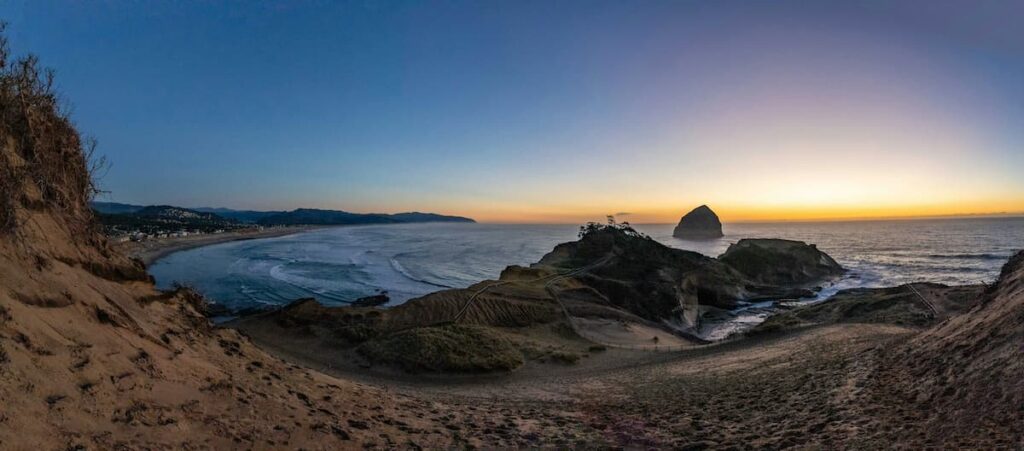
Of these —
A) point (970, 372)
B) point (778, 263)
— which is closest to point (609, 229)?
point (778, 263)

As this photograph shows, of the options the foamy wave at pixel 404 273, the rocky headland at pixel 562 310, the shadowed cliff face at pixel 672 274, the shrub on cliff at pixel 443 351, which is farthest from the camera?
the foamy wave at pixel 404 273

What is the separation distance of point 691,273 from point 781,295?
10683mm

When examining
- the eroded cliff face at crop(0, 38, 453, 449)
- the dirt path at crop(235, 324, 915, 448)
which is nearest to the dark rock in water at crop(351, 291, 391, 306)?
the dirt path at crop(235, 324, 915, 448)

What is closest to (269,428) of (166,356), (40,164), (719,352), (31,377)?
(166,356)

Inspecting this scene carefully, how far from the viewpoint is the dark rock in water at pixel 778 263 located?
2339 inches

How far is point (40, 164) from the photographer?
8188mm

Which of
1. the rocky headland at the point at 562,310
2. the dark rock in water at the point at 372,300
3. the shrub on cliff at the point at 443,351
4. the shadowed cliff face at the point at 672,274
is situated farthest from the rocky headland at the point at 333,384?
the shadowed cliff face at the point at 672,274

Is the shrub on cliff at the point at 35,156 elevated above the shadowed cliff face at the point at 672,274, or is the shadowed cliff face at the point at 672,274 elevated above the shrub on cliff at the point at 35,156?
the shrub on cliff at the point at 35,156

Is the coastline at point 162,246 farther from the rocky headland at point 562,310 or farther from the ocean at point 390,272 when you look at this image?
the rocky headland at point 562,310

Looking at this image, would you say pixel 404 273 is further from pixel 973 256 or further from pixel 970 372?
pixel 973 256

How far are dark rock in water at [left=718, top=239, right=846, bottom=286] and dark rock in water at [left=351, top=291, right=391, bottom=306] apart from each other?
141 feet

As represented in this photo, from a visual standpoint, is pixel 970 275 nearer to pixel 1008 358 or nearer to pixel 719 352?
pixel 719 352

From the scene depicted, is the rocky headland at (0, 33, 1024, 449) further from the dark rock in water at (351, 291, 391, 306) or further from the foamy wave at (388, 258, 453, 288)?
the foamy wave at (388, 258, 453, 288)

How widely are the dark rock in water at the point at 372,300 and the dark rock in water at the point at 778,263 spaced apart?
42.9m
